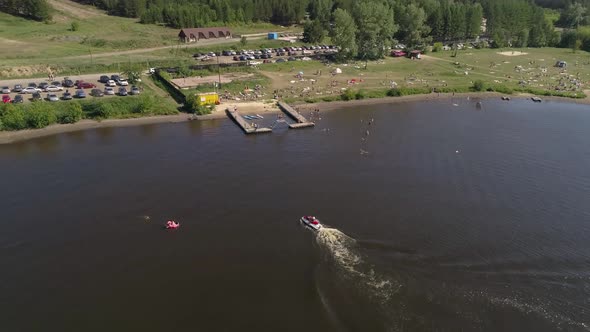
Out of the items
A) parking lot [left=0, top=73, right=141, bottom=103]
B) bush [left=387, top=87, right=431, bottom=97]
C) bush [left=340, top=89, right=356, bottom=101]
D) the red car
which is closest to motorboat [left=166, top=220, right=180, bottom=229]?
parking lot [left=0, top=73, right=141, bottom=103]

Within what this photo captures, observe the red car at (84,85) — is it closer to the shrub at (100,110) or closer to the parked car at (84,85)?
the parked car at (84,85)

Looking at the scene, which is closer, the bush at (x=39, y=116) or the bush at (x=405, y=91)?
the bush at (x=39, y=116)

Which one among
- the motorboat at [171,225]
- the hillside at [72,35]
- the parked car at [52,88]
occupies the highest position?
the hillside at [72,35]

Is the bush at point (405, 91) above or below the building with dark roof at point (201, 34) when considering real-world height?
below

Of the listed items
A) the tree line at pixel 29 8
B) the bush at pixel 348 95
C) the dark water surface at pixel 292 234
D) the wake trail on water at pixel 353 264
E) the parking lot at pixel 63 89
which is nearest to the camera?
the dark water surface at pixel 292 234

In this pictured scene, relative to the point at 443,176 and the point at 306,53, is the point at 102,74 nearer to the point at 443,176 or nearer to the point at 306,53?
the point at 306,53

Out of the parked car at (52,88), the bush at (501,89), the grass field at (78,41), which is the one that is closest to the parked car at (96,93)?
the parked car at (52,88)

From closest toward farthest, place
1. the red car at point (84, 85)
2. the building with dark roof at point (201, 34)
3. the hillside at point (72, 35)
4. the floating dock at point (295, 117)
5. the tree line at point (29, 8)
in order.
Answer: the floating dock at point (295, 117) < the red car at point (84, 85) < the hillside at point (72, 35) < the building with dark roof at point (201, 34) < the tree line at point (29, 8)
